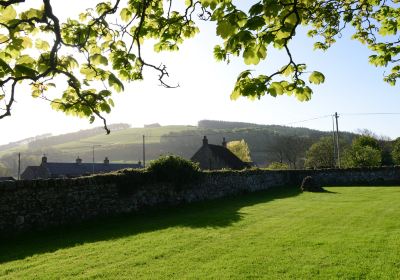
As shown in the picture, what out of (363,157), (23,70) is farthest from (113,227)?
(363,157)

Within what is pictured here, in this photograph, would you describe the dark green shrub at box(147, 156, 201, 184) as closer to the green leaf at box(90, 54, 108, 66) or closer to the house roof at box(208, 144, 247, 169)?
the green leaf at box(90, 54, 108, 66)

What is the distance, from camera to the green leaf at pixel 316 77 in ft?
16.9

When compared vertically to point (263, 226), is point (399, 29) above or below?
above

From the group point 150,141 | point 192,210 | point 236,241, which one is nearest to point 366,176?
point 192,210

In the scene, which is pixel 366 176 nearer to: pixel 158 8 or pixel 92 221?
pixel 92 221

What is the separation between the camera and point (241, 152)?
7475 cm

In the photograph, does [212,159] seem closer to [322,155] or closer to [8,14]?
[322,155]

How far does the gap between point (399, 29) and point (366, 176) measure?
121 ft

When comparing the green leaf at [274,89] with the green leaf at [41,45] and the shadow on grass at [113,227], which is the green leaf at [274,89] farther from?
the shadow on grass at [113,227]

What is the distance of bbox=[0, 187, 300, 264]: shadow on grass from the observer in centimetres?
1267

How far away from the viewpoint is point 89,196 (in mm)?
17641

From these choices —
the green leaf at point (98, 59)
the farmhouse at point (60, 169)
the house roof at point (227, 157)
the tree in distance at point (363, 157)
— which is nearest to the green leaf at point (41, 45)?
the green leaf at point (98, 59)

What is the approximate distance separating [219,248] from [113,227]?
20.3 ft

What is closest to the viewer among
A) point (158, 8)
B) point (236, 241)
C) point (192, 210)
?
point (158, 8)
